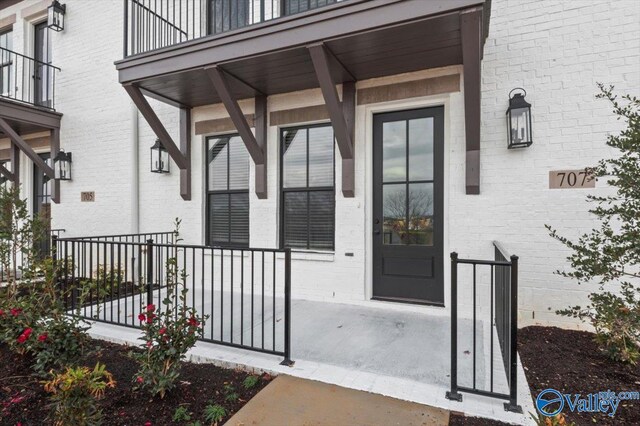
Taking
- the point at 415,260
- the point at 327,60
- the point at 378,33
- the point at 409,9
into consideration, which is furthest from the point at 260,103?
the point at 415,260

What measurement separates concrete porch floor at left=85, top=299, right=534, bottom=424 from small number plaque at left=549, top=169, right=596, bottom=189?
1.66 metres

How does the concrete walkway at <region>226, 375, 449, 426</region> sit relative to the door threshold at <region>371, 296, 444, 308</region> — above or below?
below

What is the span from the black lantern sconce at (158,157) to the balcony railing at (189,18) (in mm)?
1376

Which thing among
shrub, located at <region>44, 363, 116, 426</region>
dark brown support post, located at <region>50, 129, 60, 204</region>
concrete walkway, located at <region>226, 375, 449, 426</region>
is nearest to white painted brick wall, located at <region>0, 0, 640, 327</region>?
concrete walkway, located at <region>226, 375, 449, 426</region>

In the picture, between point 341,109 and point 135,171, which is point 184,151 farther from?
point 341,109

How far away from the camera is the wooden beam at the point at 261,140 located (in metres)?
4.73

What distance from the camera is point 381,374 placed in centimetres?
251

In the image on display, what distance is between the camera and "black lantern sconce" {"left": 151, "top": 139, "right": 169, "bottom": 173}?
17.4ft

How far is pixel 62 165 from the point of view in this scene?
6145 millimetres

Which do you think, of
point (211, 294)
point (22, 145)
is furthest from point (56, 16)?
point (211, 294)

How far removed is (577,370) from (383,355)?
4.70 feet

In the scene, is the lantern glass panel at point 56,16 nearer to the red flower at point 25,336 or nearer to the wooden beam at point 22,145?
the wooden beam at point 22,145

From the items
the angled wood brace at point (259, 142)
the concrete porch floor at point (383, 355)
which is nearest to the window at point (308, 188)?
the angled wood brace at point (259, 142)

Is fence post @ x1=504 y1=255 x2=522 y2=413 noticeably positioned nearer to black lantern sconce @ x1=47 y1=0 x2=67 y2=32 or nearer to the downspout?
the downspout
